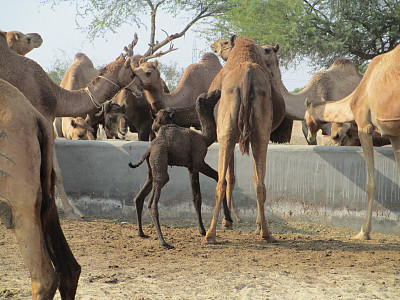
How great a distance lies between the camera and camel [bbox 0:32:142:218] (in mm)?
7805

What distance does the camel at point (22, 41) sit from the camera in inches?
421

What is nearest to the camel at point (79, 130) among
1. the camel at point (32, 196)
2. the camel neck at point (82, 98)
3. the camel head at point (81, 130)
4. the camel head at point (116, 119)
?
the camel head at point (81, 130)

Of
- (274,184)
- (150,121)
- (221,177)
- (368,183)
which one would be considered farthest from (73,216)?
(150,121)

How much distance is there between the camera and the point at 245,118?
19.6 ft

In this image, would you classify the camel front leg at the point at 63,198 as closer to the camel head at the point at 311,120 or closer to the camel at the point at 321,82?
the camel head at the point at 311,120

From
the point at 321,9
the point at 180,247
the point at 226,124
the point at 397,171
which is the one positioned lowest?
the point at 180,247

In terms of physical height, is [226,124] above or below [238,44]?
below

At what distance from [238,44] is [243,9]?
16.6 metres

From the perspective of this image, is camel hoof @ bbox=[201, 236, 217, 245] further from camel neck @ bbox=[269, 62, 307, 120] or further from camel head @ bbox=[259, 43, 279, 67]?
camel head @ bbox=[259, 43, 279, 67]

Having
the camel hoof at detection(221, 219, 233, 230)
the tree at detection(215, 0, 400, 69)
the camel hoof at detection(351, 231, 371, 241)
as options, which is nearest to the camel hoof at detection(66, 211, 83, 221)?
the camel hoof at detection(221, 219, 233, 230)

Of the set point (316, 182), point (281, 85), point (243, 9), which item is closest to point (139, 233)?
point (316, 182)

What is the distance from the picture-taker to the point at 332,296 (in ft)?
14.0

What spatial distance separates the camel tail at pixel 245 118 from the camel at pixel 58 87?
284cm

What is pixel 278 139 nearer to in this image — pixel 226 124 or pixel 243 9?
pixel 226 124
